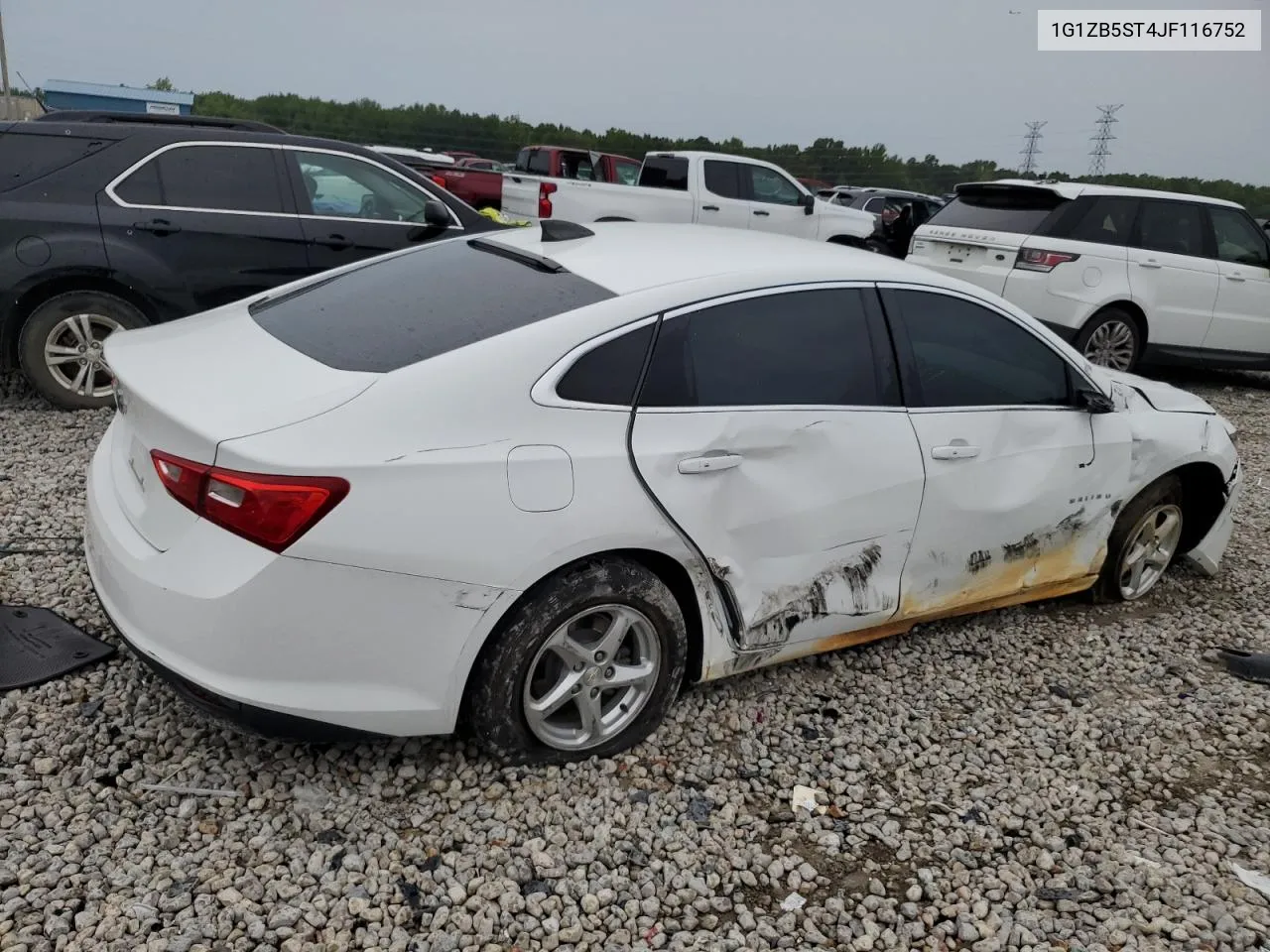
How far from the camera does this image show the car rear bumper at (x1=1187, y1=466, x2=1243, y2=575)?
4523 millimetres

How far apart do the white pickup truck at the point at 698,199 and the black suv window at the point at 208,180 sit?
6.81 metres

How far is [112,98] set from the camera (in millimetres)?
30625

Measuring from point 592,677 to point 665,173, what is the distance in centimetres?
1191

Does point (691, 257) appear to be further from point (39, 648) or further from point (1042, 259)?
point (1042, 259)

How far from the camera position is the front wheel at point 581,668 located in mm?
2674

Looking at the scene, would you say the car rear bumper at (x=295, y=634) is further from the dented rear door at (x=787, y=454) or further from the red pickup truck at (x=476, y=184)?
the red pickup truck at (x=476, y=184)

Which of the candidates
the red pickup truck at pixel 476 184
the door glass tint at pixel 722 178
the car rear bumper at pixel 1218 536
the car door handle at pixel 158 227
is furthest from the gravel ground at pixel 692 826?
the red pickup truck at pixel 476 184

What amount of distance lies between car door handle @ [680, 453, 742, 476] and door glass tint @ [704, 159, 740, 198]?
11.4 m

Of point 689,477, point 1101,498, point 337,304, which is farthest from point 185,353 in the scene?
point 1101,498

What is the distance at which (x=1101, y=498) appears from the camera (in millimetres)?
4012

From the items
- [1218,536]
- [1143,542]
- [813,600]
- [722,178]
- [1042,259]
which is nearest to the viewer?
[813,600]

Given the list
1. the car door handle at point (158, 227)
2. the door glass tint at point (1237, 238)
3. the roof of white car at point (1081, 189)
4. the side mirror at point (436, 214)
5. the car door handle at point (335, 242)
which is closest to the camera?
the car door handle at point (158, 227)

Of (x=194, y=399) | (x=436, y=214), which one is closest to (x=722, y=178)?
(x=436, y=214)

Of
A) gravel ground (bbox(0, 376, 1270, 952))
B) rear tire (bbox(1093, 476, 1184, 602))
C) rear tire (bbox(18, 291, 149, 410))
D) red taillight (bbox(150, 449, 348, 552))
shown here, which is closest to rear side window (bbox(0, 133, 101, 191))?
rear tire (bbox(18, 291, 149, 410))
